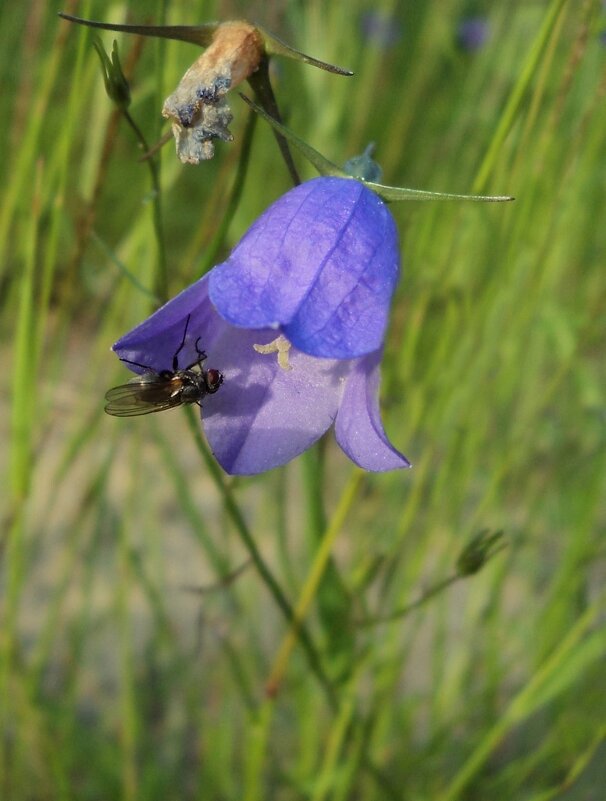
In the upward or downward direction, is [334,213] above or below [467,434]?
above

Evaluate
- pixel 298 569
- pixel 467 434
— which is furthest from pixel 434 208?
pixel 298 569

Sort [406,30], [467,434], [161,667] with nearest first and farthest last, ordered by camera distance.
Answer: [467,434], [161,667], [406,30]

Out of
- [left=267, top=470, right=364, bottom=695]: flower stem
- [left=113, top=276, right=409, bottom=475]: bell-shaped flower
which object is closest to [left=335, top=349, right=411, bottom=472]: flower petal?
[left=113, top=276, right=409, bottom=475]: bell-shaped flower

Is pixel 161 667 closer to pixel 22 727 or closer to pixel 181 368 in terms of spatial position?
pixel 22 727

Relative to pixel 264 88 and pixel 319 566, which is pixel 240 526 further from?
pixel 264 88

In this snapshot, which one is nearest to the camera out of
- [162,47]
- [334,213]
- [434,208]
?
[334,213]

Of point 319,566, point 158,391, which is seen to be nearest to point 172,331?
point 158,391

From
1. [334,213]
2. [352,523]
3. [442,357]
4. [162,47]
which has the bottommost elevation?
[352,523]
